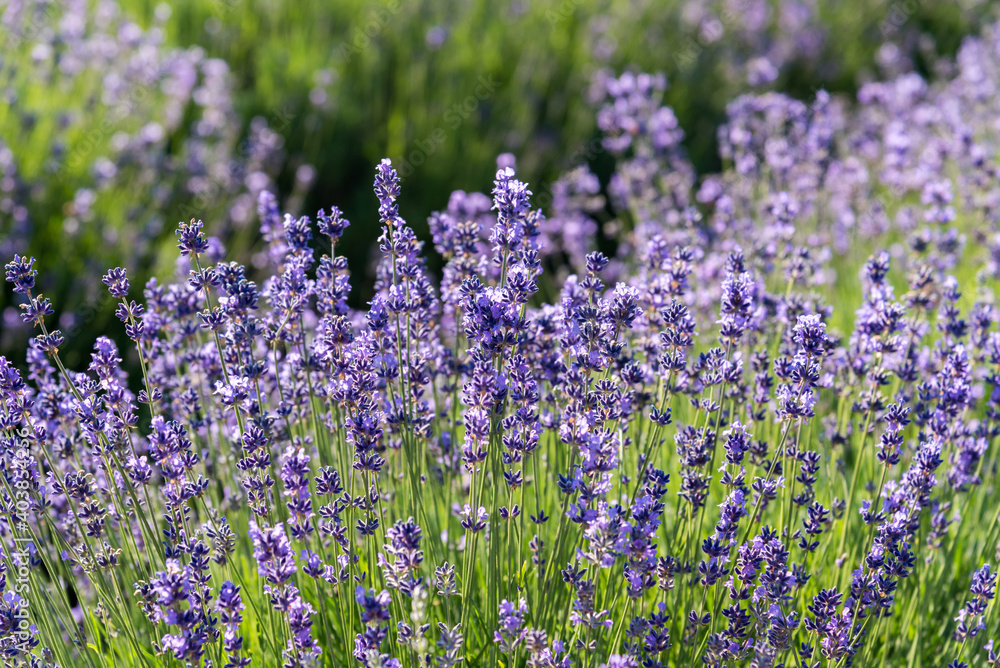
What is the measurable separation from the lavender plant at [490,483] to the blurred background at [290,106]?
2.29m

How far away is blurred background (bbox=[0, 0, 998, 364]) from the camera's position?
5117mm

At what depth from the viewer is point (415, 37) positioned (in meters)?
7.48

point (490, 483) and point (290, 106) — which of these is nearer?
point (490, 483)

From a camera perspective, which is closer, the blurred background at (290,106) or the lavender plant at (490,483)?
the lavender plant at (490,483)

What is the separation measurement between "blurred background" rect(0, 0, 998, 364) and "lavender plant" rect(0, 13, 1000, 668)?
90.2 inches

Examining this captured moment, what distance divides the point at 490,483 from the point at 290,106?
475 centimetres

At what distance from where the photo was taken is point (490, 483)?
2.47 metres

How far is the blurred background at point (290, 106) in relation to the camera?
16.8 feet

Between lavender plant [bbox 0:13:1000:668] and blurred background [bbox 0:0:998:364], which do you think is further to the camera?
blurred background [bbox 0:0:998:364]

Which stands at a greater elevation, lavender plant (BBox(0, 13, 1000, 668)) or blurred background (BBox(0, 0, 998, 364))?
blurred background (BBox(0, 0, 998, 364))

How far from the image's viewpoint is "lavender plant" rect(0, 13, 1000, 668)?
2068mm

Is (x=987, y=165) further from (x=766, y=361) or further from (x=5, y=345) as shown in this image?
(x=5, y=345)

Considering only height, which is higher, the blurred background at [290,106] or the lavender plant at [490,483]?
the blurred background at [290,106]

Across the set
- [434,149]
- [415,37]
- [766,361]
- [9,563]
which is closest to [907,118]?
[434,149]
